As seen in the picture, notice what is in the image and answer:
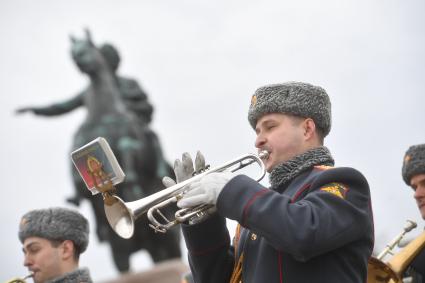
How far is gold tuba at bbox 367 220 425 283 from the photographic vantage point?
13.3ft

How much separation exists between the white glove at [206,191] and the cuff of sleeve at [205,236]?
0.31 meters

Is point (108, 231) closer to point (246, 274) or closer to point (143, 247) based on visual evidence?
point (143, 247)

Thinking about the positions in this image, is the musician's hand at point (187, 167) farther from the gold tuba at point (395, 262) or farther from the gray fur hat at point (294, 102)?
the gold tuba at point (395, 262)

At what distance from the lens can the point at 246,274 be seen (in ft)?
10.6

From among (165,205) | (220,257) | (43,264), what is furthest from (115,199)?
(43,264)

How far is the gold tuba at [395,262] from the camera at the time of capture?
13.3 feet

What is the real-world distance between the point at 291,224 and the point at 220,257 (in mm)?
631

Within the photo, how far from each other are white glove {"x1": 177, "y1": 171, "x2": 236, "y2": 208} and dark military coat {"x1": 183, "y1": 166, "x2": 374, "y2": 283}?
0.04 m

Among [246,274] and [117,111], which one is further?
[117,111]

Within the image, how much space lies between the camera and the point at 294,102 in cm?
339

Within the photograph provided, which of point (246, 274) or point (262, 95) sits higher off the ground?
point (262, 95)

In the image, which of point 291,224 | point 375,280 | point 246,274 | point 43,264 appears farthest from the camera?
point 43,264

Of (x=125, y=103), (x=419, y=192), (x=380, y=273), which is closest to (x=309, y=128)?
(x=380, y=273)

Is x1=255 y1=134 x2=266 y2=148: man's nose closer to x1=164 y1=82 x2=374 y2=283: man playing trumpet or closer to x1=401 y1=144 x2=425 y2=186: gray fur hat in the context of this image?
x1=164 y1=82 x2=374 y2=283: man playing trumpet
